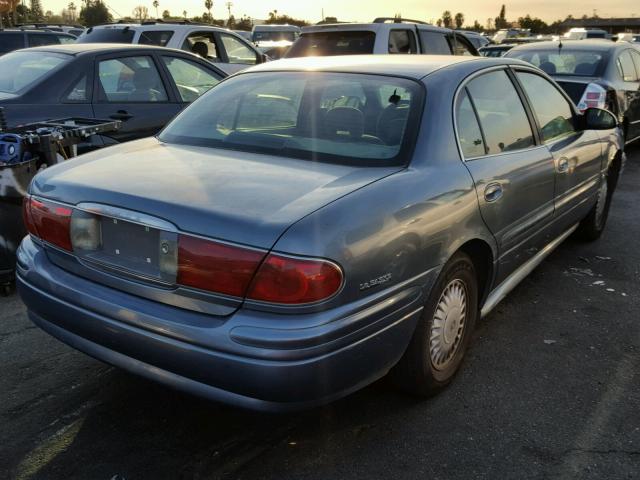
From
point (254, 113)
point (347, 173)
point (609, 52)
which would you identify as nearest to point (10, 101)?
point (254, 113)

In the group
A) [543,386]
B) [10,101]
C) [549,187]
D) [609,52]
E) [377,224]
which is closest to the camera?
[377,224]

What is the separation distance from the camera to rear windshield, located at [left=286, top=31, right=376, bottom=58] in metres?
8.52

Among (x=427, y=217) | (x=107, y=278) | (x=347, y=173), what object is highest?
(x=347, y=173)

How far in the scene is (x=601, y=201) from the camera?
5.41 metres

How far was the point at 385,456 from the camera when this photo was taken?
2.66 meters

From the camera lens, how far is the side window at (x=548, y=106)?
4035 mm

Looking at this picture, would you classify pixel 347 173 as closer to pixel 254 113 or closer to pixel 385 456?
pixel 254 113

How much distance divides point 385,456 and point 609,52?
792 centimetres

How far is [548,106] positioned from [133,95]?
3815mm

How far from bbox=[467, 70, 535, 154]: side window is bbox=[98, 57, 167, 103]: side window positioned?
3.66 metres

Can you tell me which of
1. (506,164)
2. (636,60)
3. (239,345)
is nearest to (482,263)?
(506,164)

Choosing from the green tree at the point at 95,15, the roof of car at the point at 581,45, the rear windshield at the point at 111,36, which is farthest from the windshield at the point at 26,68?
the green tree at the point at 95,15

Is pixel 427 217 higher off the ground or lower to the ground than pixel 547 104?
lower

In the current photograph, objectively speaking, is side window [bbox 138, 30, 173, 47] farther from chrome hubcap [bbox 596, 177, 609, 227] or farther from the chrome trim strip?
the chrome trim strip
